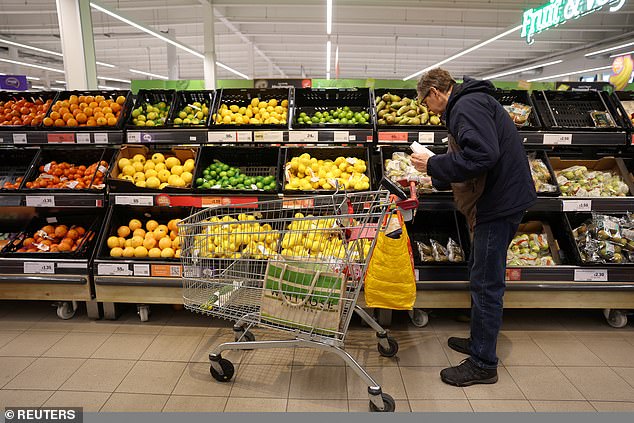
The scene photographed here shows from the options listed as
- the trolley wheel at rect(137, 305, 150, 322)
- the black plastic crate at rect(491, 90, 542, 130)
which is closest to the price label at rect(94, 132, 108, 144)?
the trolley wheel at rect(137, 305, 150, 322)

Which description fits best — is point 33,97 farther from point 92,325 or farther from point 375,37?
point 375,37

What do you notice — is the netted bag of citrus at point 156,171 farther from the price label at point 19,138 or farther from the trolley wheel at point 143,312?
the trolley wheel at point 143,312

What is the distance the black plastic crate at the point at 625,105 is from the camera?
345cm

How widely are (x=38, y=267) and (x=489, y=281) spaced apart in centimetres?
341

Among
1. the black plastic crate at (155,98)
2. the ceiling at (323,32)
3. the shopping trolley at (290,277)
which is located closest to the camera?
the shopping trolley at (290,277)

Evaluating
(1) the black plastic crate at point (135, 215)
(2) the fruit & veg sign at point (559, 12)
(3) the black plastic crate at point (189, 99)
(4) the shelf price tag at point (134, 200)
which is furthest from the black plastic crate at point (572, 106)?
(4) the shelf price tag at point (134, 200)

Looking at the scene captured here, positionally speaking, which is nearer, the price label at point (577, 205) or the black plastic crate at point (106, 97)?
the price label at point (577, 205)

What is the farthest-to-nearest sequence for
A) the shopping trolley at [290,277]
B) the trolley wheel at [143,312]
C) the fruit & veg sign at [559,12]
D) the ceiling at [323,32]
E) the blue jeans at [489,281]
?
the ceiling at [323,32] < the fruit & veg sign at [559,12] < the trolley wheel at [143,312] < the blue jeans at [489,281] < the shopping trolley at [290,277]

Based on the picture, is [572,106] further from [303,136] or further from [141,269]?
[141,269]

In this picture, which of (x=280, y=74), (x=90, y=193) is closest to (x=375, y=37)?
(x=280, y=74)

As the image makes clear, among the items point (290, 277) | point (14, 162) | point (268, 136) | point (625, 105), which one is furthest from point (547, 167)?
point (14, 162)

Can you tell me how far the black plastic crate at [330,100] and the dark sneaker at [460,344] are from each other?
80.3 inches

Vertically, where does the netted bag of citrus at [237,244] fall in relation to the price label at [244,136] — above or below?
below

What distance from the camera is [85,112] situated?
367cm
